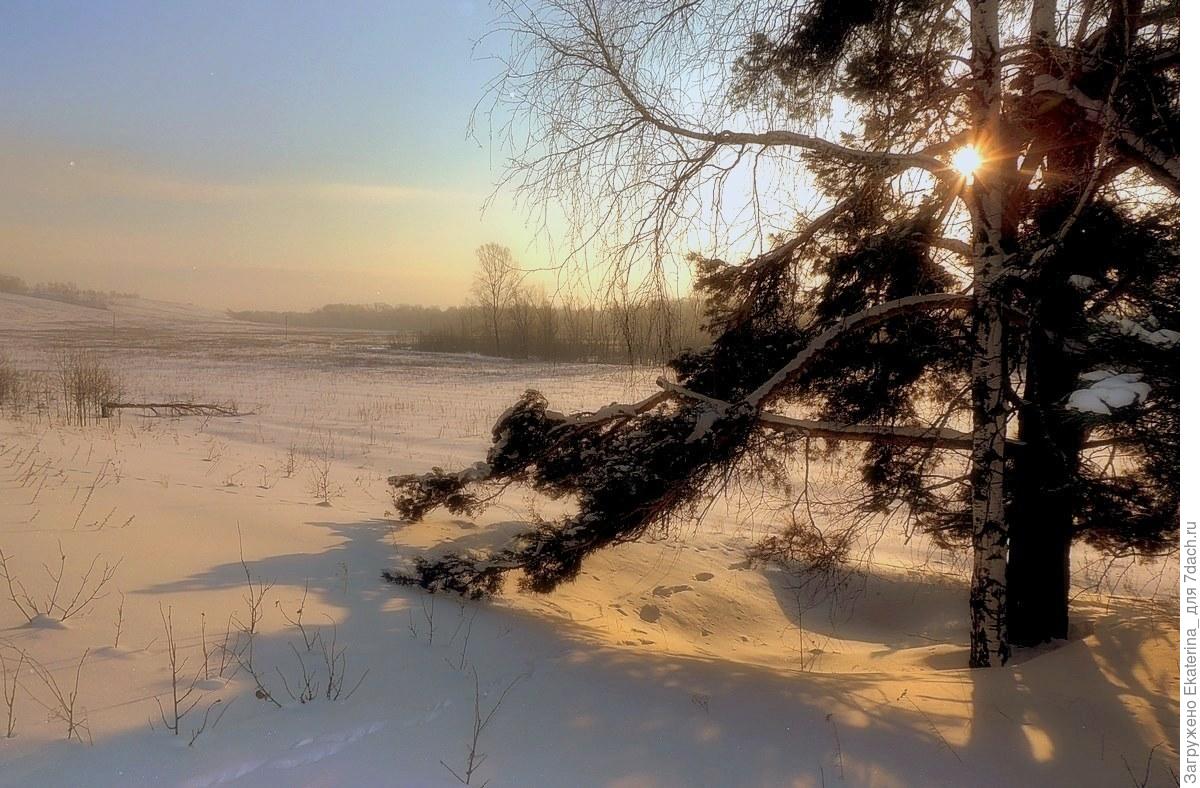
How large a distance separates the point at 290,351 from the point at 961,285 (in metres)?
54.1

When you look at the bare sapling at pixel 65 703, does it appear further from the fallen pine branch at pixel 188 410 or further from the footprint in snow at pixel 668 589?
the fallen pine branch at pixel 188 410

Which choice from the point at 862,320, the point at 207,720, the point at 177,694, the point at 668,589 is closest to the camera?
the point at 207,720

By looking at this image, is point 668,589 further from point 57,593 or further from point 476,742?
point 57,593

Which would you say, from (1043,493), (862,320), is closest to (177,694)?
(862,320)

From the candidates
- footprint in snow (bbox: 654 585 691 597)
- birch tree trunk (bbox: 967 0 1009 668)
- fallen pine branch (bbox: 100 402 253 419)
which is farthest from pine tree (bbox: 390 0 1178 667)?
fallen pine branch (bbox: 100 402 253 419)

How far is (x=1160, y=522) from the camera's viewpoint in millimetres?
3896

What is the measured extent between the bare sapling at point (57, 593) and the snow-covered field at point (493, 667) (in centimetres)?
3

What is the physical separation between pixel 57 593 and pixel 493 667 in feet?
8.83

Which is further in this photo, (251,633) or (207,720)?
(251,633)

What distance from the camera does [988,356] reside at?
372cm

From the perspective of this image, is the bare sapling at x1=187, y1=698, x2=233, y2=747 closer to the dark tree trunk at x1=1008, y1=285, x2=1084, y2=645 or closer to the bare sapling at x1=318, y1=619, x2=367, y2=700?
the bare sapling at x1=318, y1=619, x2=367, y2=700

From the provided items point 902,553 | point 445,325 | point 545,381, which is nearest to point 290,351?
point 445,325

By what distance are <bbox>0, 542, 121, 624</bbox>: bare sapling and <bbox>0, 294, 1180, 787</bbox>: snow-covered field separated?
1.3 inches

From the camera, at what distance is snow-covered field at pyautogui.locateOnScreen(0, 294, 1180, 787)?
268 cm
